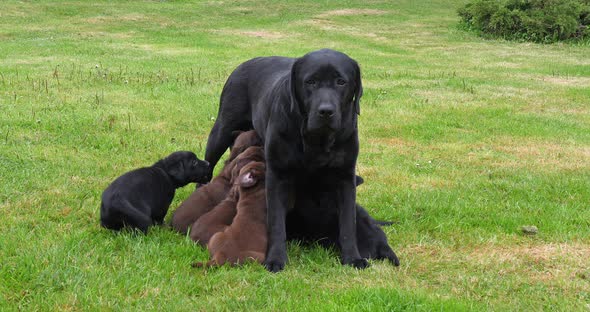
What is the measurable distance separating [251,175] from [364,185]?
89.2 inches

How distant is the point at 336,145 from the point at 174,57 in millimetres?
15987

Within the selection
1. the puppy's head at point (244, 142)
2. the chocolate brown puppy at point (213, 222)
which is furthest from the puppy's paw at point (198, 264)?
the puppy's head at point (244, 142)

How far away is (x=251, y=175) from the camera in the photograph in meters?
5.56

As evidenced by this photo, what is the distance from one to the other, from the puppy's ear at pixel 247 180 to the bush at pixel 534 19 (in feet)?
84.9

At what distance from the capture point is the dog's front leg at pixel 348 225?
5023 mm

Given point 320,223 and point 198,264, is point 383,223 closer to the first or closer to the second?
point 320,223

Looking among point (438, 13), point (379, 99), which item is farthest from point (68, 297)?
point (438, 13)

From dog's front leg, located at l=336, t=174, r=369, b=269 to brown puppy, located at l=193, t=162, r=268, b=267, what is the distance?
62 cm

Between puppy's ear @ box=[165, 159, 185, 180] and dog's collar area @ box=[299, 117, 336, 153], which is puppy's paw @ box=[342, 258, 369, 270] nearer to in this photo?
dog's collar area @ box=[299, 117, 336, 153]

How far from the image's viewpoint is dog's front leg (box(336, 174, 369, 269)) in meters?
5.02

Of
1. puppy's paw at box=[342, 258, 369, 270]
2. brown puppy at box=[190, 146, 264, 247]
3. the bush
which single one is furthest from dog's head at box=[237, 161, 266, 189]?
the bush

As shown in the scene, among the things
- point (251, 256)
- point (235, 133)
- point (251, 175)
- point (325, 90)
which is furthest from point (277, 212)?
point (235, 133)

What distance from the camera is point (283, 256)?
4.98 metres

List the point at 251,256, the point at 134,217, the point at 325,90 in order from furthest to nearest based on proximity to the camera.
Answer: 1. the point at 134,217
2. the point at 251,256
3. the point at 325,90
